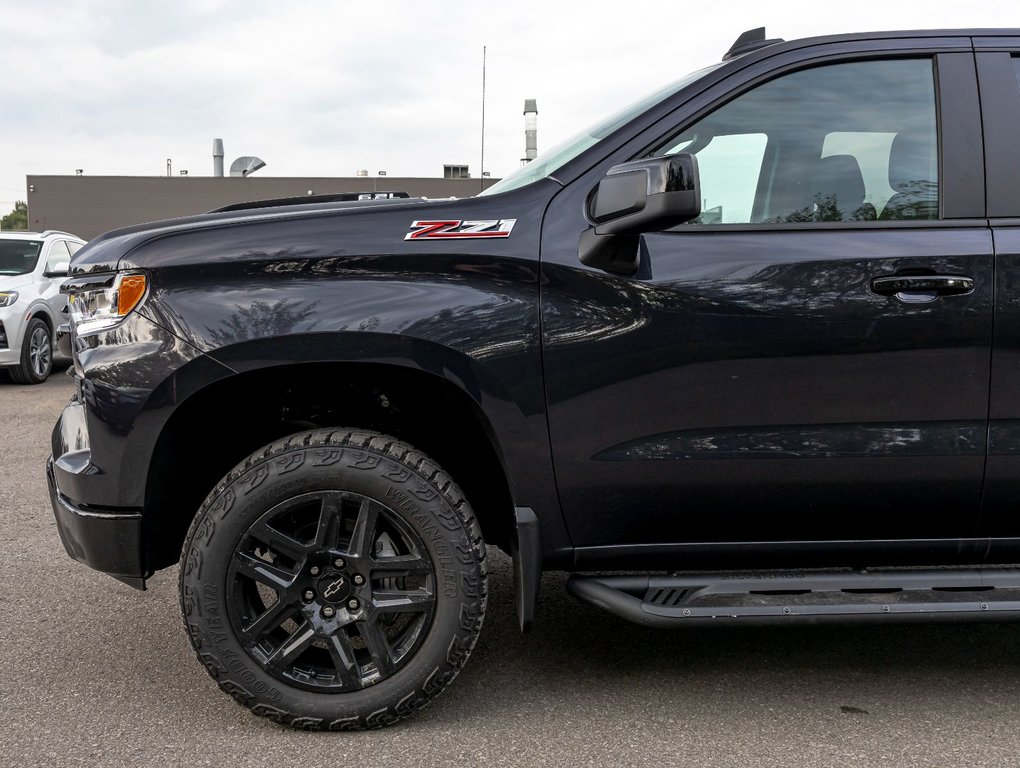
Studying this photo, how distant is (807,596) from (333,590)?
1.28 meters

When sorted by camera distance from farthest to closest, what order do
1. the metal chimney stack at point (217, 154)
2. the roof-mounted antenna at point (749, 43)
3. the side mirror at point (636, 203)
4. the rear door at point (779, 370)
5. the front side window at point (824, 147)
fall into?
the metal chimney stack at point (217, 154), the roof-mounted antenna at point (749, 43), the front side window at point (824, 147), the rear door at point (779, 370), the side mirror at point (636, 203)

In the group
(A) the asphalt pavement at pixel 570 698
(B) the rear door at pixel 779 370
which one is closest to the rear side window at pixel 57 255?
(A) the asphalt pavement at pixel 570 698

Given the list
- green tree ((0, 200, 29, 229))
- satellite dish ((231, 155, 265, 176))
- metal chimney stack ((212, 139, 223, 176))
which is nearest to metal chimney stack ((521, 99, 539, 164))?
satellite dish ((231, 155, 265, 176))

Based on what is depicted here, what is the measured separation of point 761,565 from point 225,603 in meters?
1.48

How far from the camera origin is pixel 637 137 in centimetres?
281

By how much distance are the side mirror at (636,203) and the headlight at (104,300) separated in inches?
47.7

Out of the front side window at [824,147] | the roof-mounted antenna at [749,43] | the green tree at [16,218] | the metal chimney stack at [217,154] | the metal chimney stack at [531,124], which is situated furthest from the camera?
the green tree at [16,218]

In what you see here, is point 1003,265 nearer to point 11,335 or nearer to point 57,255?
point 11,335

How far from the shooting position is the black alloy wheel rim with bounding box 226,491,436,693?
273 centimetres

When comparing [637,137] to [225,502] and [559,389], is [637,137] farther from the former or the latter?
[225,502]

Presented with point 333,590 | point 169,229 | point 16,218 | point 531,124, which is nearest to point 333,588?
point 333,590

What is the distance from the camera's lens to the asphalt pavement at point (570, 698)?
8.74ft

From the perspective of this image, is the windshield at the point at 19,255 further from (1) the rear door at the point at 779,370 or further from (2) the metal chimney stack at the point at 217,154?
(2) the metal chimney stack at the point at 217,154

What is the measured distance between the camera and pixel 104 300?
2.75m
